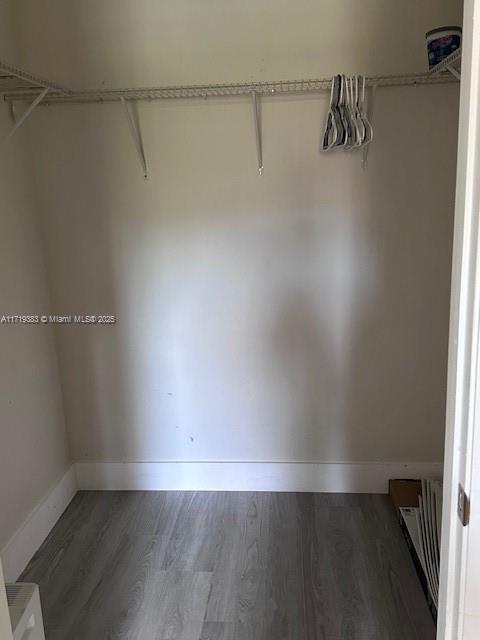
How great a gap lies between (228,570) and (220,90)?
1969 millimetres

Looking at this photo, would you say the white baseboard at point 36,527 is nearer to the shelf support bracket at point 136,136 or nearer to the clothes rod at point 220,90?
the shelf support bracket at point 136,136

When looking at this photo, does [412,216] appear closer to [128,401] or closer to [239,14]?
[239,14]

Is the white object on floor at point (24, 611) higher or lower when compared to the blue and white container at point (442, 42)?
lower

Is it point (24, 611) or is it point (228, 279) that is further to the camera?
point (228, 279)

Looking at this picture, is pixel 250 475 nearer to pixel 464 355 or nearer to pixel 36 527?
pixel 36 527

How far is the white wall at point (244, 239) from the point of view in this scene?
215 cm

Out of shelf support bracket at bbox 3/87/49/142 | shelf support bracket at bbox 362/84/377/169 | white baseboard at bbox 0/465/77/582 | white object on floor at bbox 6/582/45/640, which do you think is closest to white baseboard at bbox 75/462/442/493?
white baseboard at bbox 0/465/77/582

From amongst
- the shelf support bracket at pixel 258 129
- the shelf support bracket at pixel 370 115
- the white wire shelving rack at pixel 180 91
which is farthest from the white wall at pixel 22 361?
the shelf support bracket at pixel 370 115

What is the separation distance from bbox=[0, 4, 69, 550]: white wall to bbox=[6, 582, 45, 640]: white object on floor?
26.0 inches

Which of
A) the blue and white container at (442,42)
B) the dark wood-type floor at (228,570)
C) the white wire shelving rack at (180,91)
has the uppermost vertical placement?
the blue and white container at (442,42)

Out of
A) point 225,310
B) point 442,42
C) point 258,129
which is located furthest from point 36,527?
point 442,42

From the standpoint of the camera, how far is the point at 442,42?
1878 mm

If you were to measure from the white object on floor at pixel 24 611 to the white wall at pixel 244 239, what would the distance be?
3.91 ft

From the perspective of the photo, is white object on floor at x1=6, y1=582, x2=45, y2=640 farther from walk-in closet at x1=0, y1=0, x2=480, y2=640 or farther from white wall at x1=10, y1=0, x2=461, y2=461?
white wall at x1=10, y1=0, x2=461, y2=461
